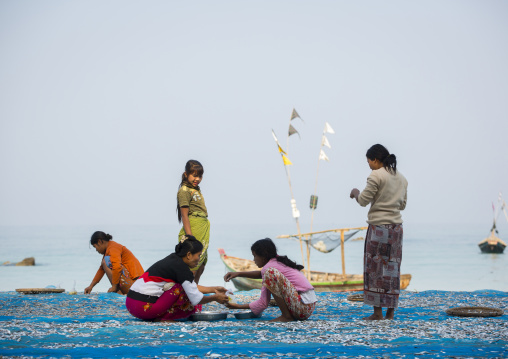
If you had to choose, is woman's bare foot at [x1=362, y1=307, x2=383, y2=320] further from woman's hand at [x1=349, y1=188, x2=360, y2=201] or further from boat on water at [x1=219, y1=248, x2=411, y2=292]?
boat on water at [x1=219, y1=248, x2=411, y2=292]

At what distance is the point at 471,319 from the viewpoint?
4.76 meters

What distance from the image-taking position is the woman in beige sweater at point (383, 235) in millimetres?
4699

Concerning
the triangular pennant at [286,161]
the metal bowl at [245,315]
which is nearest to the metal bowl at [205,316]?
the metal bowl at [245,315]

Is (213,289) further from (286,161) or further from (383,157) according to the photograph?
(286,161)

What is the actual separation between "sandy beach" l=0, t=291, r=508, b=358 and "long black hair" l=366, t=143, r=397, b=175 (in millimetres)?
1271

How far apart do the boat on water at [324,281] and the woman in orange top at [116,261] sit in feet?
11.6

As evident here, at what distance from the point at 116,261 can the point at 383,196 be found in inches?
124

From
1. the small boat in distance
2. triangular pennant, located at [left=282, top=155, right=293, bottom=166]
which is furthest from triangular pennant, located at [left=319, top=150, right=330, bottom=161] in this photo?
the small boat in distance

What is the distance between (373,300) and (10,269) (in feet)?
93.6

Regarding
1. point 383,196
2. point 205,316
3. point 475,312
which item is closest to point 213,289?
point 205,316

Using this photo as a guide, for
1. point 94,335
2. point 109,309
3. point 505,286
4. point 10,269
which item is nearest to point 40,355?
point 94,335

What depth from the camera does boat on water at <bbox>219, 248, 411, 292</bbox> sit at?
427 inches

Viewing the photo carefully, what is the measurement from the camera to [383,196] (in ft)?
15.6

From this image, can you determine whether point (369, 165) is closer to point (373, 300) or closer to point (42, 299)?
point (373, 300)
